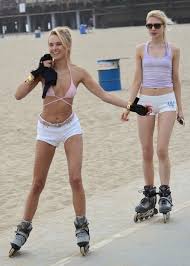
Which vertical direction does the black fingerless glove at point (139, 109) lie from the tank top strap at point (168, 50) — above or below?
below

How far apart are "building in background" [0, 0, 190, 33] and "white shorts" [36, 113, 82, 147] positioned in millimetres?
98724

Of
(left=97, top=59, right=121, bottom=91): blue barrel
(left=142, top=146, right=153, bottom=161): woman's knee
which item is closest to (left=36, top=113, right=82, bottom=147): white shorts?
(left=142, top=146, right=153, bottom=161): woman's knee

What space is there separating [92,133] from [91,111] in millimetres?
3160

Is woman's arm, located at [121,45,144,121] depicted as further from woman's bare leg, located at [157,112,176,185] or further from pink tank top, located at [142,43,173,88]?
woman's bare leg, located at [157,112,176,185]

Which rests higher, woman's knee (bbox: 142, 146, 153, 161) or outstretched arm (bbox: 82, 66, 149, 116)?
outstretched arm (bbox: 82, 66, 149, 116)

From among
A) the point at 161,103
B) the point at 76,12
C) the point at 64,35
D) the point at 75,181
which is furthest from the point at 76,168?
the point at 76,12

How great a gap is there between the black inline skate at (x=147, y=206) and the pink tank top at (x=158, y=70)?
1.00 meters

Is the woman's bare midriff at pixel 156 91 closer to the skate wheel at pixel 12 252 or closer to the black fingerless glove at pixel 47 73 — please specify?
the black fingerless glove at pixel 47 73

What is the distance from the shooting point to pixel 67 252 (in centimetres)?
532

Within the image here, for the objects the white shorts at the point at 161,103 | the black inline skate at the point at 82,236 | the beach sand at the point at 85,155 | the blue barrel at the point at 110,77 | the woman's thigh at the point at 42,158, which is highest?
the white shorts at the point at 161,103

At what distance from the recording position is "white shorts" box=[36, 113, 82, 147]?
5234mm

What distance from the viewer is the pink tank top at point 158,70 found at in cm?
601

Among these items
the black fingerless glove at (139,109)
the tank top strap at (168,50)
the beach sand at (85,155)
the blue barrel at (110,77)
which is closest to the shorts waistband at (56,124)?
the black fingerless glove at (139,109)

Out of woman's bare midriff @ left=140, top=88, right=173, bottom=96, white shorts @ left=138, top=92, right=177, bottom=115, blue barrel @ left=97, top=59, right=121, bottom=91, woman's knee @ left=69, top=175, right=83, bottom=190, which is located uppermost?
woman's bare midriff @ left=140, top=88, right=173, bottom=96
